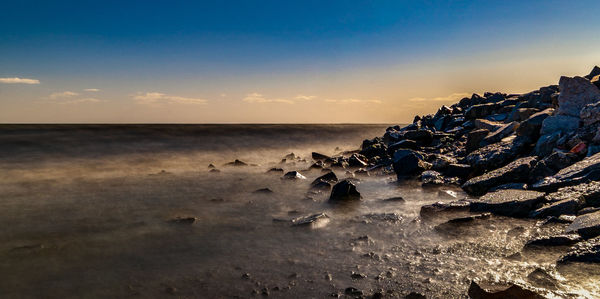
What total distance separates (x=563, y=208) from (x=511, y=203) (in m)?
0.70

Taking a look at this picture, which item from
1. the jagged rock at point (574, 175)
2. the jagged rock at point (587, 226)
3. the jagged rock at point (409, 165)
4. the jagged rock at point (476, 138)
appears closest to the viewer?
the jagged rock at point (587, 226)

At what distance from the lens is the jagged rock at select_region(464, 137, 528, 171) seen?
8367mm

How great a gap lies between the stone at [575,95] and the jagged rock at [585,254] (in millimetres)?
5985

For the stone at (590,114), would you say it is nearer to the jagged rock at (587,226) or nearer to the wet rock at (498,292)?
the jagged rock at (587,226)

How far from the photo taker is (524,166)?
23.4 feet

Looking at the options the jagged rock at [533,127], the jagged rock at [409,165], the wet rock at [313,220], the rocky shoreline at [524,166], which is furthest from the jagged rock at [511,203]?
the jagged rock at [409,165]

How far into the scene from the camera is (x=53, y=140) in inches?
832

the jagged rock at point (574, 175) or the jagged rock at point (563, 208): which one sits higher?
the jagged rock at point (574, 175)

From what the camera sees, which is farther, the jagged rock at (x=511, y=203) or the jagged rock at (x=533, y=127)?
the jagged rock at (x=533, y=127)

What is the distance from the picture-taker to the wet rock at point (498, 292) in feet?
10.2

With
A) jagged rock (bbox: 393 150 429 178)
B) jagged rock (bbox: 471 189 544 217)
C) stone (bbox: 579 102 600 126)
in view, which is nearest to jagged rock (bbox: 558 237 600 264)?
jagged rock (bbox: 471 189 544 217)

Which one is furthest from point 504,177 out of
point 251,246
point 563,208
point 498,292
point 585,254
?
point 251,246

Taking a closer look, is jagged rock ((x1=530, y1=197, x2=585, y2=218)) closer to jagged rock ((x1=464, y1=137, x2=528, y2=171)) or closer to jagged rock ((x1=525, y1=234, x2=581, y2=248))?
jagged rock ((x1=525, y1=234, x2=581, y2=248))

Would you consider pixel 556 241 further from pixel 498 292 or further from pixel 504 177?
pixel 504 177
